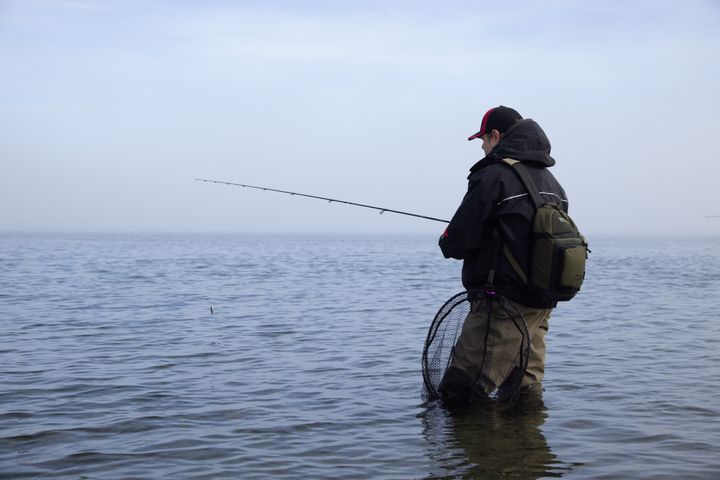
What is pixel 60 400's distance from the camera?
22.2ft

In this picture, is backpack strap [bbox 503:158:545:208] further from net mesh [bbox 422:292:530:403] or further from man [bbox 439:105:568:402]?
net mesh [bbox 422:292:530:403]

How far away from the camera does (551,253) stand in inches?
201

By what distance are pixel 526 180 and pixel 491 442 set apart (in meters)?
1.72

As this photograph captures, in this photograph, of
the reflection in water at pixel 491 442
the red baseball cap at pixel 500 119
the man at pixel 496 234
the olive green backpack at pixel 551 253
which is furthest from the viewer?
the red baseball cap at pixel 500 119

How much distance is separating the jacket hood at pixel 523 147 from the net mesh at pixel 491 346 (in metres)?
0.92

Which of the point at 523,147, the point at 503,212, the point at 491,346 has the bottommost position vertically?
the point at 491,346

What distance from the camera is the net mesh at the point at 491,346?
213 inches

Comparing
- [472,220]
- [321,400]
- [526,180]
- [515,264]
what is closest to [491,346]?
[515,264]

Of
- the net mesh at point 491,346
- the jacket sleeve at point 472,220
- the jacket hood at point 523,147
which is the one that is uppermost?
the jacket hood at point 523,147

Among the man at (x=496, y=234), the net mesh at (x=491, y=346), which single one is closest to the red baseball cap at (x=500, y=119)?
the man at (x=496, y=234)

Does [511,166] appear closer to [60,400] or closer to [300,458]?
[300,458]

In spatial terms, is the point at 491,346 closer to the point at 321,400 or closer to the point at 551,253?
the point at 551,253

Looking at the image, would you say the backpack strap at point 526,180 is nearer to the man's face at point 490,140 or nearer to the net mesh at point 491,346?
the man's face at point 490,140

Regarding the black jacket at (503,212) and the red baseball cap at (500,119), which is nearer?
the black jacket at (503,212)
